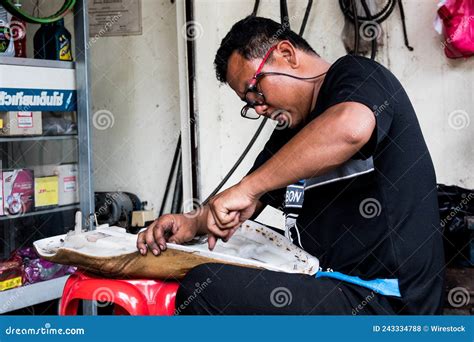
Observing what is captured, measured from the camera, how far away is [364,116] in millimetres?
1446

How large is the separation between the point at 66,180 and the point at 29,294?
0.62 metres

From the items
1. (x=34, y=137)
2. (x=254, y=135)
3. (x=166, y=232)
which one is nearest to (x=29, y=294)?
(x=34, y=137)

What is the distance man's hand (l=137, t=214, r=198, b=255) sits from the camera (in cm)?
171

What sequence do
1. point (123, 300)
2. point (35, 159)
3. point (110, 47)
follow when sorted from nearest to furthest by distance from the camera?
point (123, 300), point (35, 159), point (110, 47)

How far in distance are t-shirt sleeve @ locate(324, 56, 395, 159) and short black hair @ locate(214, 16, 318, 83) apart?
261 mm

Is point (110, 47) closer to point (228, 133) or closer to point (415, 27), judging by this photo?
point (228, 133)

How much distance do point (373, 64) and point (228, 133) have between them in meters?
2.14

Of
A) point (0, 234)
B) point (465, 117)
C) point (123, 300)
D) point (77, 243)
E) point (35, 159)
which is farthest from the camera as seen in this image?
point (35, 159)

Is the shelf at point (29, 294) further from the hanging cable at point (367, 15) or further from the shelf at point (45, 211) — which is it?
the hanging cable at point (367, 15)

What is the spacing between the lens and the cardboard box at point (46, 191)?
3.43 metres

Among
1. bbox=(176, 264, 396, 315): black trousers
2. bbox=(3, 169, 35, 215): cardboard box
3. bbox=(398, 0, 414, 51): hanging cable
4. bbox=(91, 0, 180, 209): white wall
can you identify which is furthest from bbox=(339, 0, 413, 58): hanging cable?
bbox=(176, 264, 396, 315): black trousers

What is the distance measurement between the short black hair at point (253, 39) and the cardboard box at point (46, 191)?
1814 mm

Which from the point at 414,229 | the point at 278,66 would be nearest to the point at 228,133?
the point at 278,66

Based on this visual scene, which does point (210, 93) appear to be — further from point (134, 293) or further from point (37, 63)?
point (134, 293)
